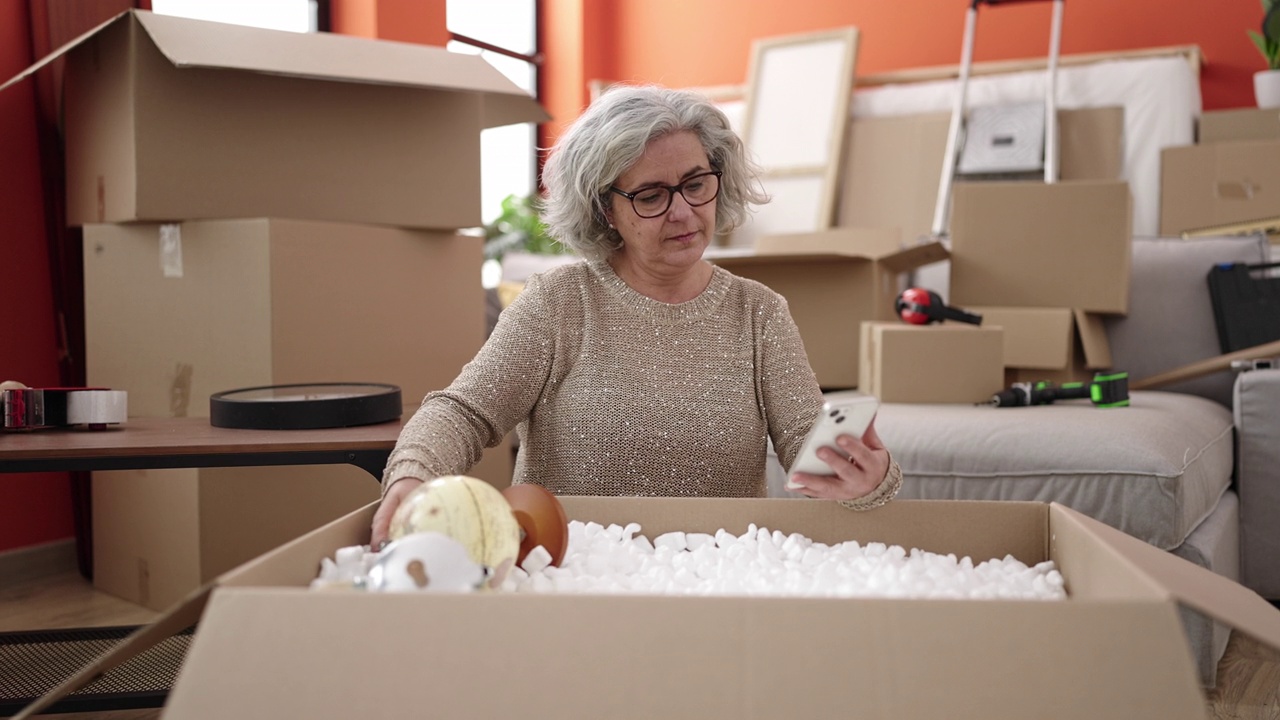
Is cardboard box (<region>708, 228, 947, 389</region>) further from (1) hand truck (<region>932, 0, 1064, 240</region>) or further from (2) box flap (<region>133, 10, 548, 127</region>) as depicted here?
(1) hand truck (<region>932, 0, 1064, 240</region>)

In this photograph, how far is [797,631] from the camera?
572 millimetres

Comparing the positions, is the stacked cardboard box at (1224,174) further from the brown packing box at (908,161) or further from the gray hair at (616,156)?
the gray hair at (616,156)

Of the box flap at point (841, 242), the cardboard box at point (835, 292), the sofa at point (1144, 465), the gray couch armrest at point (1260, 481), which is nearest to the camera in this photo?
the sofa at point (1144, 465)

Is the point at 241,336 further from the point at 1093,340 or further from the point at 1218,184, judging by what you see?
the point at 1218,184

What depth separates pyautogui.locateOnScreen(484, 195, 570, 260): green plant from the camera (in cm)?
466

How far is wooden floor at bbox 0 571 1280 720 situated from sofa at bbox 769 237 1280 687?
3.0 inches

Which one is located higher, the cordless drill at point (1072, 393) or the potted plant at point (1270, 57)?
the potted plant at point (1270, 57)

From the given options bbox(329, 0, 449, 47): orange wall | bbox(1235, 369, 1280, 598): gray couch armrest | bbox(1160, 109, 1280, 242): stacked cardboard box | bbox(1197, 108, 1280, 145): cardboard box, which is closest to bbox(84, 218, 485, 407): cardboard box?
bbox(1235, 369, 1280, 598): gray couch armrest

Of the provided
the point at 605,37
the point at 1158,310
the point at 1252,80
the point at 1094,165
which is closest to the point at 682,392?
the point at 1158,310

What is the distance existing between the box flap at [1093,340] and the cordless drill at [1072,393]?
1.00ft

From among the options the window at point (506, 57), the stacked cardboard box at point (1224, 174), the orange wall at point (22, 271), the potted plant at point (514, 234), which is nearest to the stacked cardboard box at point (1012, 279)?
the stacked cardboard box at point (1224, 174)

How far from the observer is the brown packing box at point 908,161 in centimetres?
406

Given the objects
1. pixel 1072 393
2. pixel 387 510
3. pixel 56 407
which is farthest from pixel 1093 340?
pixel 56 407

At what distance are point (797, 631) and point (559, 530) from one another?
1.18 ft
